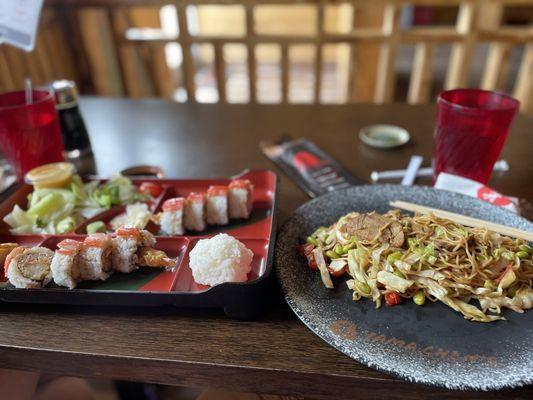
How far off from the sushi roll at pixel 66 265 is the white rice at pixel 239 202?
0.42 metres

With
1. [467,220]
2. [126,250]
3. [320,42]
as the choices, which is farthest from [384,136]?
[320,42]

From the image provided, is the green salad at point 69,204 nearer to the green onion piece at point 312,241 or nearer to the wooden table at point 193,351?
the wooden table at point 193,351

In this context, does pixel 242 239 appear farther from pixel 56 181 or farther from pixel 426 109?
pixel 426 109

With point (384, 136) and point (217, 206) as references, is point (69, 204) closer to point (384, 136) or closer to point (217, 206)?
point (217, 206)

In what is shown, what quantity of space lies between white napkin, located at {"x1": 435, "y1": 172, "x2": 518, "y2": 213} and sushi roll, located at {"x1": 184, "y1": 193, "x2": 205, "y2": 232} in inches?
29.8

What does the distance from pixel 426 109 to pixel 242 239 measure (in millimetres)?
1465

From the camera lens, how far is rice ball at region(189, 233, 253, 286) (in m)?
0.86

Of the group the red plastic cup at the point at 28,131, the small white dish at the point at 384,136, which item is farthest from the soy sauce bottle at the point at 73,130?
the small white dish at the point at 384,136

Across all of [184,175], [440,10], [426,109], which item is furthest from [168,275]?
[440,10]

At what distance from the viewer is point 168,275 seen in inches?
37.4

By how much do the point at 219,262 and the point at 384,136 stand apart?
1.15 meters

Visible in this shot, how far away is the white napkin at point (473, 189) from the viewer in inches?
45.9

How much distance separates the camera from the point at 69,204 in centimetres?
117

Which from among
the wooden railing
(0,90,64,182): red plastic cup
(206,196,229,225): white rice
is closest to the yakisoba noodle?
(206,196,229,225): white rice
